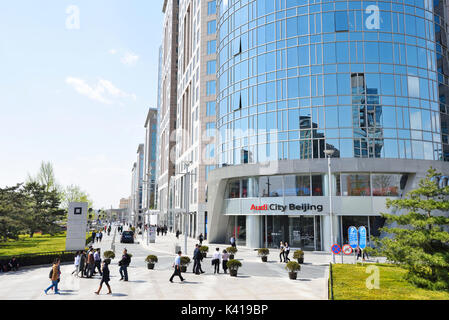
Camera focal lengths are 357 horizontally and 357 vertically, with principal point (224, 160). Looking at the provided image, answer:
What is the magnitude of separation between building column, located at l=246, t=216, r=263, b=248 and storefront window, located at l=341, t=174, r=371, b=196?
33.4 ft

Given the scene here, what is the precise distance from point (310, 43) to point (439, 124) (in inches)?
645

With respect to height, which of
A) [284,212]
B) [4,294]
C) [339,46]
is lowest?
[4,294]

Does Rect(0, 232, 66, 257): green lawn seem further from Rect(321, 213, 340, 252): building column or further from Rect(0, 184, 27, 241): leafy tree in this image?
Rect(321, 213, 340, 252): building column

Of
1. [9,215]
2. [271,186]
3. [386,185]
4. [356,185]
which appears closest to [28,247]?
[9,215]

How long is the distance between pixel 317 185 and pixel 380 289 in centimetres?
1995

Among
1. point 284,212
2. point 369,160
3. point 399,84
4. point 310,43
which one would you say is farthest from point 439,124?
point 284,212

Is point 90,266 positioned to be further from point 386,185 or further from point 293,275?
point 386,185

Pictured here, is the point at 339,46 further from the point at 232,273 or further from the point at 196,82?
the point at 196,82

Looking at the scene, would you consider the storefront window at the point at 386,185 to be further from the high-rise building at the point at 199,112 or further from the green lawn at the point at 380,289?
the high-rise building at the point at 199,112

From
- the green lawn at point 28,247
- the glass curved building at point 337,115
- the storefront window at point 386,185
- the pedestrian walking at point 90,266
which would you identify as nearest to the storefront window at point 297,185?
the glass curved building at point 337,115

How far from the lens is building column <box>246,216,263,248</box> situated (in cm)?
4031

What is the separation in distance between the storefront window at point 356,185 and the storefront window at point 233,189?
41.7 feet
